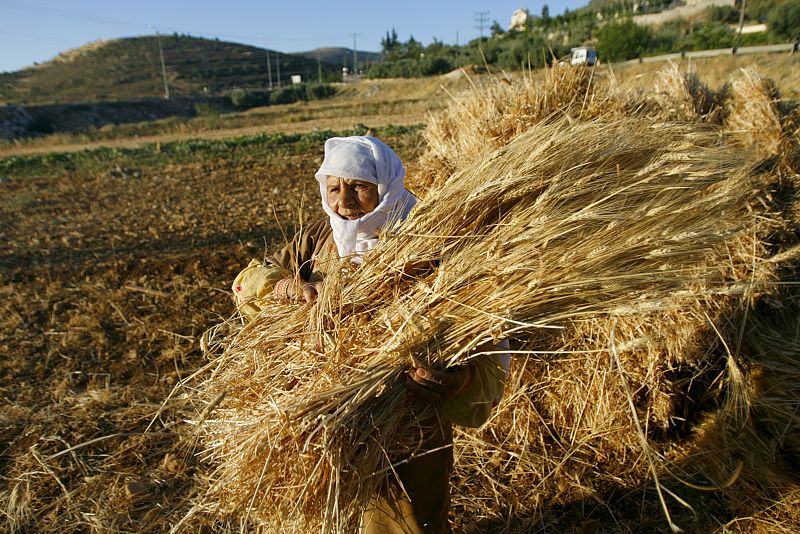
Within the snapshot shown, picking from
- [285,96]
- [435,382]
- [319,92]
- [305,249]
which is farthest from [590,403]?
[319,92]

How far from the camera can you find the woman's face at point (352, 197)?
1813 mm

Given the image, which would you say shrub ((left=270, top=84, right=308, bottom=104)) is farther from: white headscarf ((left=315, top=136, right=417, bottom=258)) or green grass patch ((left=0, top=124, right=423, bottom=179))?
white headscarf ((left=315, top=136, right=417, bottom=258))

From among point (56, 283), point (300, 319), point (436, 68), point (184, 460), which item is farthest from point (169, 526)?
point (436, 68)

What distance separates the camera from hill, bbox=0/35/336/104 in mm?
51250

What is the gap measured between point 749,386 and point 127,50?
263 ft

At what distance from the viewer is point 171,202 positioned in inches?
333

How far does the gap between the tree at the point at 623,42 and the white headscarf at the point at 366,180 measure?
3655 cm

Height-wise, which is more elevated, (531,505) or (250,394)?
(250,394)

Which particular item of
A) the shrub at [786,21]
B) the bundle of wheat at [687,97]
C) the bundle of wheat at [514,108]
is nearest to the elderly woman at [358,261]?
the bundle of wheat at [514,108]

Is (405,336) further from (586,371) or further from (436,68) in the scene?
(436,68)

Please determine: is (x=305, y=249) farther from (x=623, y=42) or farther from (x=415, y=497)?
(x=623, y=42)

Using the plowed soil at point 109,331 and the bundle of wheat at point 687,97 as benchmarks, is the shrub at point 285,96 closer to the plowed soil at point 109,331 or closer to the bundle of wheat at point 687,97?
the plowed soil at point 109,331

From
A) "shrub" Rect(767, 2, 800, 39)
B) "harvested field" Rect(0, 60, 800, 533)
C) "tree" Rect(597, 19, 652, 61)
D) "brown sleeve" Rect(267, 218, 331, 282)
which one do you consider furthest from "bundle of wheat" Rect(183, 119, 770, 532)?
"tree" Rect(597, 19, 652, 61)

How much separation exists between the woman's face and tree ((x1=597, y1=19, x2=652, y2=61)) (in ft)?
120
